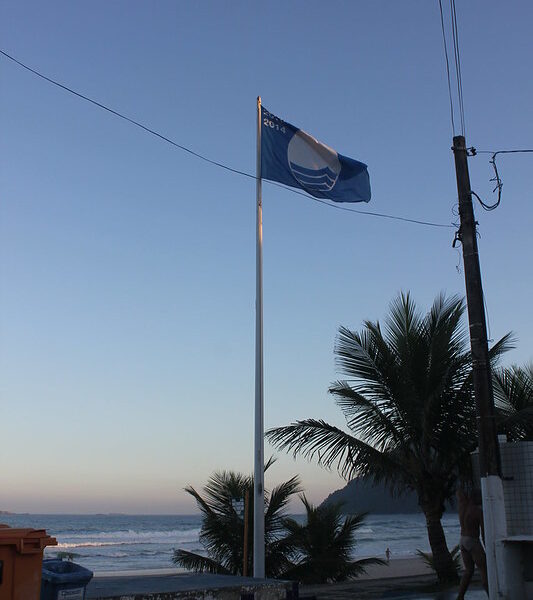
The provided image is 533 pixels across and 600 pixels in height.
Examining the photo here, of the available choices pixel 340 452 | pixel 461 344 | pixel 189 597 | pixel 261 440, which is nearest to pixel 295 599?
pixel 189 597

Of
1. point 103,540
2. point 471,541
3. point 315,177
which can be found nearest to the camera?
point 471,541

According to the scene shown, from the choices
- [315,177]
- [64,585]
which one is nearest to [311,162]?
[315,177]

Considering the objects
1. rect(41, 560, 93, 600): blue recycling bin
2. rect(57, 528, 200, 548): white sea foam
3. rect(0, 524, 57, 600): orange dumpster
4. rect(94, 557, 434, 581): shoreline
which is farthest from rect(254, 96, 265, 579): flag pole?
rect(57, 528, 200, 548): white sea foam

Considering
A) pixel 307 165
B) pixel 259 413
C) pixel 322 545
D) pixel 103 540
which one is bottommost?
pixel 103 540

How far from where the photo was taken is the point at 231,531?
1597 centimetres

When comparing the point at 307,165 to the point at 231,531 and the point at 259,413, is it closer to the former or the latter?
the point at 259,413

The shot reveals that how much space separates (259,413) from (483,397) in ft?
11.7

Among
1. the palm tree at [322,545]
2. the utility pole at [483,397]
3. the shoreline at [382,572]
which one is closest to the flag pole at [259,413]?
the utility pole at [483,397]

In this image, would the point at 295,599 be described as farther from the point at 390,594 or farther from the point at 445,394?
the point at 445,394

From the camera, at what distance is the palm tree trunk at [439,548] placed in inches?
553

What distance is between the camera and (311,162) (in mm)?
14273

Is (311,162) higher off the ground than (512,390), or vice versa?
A: (311,162)

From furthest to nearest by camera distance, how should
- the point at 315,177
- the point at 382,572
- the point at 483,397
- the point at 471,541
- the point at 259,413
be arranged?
the point at 382,572, the point at 315,177, the point at 259,413, the point at 471,541, the point at 483,397

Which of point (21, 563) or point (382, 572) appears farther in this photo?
point (382, 572)
